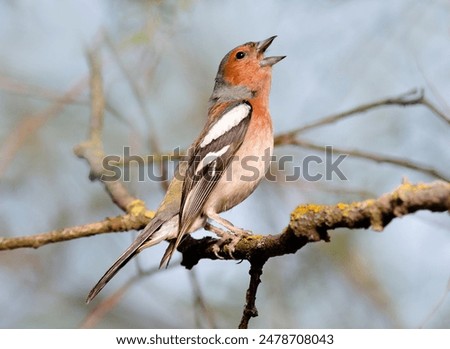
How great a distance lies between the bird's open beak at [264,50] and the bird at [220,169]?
1cm

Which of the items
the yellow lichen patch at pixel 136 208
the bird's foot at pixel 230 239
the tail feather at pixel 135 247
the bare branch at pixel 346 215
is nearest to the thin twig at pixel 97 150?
the yellow lichen patch at pixel 136 208

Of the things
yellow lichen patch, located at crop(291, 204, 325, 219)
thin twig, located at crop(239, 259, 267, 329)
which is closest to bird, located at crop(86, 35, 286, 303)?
thin twig, located at crop(239, 259, 267, 329)

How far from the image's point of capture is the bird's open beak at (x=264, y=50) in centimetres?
772

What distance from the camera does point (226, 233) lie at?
5680 mm

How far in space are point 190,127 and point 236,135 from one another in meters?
3.12

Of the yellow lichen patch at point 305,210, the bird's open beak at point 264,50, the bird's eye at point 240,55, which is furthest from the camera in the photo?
the bird's eye at point 240,55

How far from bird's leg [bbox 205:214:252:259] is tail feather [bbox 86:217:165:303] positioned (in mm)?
558

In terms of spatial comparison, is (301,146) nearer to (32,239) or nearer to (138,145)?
(138,145)

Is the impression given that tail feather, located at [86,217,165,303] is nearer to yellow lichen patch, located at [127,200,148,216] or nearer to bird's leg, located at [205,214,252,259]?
yellow lichen patch, located at [127,200,148,216]

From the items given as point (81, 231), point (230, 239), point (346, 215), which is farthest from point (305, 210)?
point (81, 231)

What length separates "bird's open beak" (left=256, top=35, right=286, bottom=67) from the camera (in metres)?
7.72

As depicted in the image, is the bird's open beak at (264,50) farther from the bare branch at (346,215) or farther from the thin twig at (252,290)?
the thin twig at (252,290)

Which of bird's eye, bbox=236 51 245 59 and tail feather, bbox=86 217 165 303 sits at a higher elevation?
bird's eye, bbox=236 51 245 59
